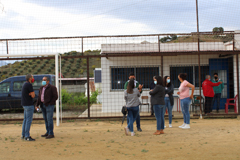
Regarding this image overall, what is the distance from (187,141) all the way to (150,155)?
1528 mm

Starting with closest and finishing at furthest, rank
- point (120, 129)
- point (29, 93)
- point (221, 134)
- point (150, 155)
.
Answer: point (150, 155) → point (29, 93) → point (221, 134) → point (120, 129)

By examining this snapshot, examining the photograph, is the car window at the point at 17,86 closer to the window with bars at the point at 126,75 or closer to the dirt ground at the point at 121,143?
the dirt ground at the point at 121,143

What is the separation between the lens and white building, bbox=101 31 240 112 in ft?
38.9

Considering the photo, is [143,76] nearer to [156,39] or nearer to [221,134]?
[156,39]

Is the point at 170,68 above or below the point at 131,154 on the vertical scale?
above

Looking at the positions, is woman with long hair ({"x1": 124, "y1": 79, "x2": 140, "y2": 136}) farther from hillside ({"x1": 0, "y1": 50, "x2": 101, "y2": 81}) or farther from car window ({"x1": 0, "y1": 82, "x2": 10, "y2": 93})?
hillside ({"x1": 0, "y1": 50, "x2": 101, "y2": 81})

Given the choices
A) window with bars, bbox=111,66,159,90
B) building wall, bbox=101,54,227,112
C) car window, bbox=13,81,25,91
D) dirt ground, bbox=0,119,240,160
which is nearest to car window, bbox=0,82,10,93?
car window, bbox=13,81,25,91

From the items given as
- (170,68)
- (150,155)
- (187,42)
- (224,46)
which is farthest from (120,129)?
(224,46)

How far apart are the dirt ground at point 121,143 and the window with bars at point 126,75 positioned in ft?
11.7

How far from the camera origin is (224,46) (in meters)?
12.1

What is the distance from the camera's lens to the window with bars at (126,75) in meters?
12.0

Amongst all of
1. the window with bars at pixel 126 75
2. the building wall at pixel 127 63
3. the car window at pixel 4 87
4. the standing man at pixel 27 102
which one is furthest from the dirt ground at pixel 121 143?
the car window at pixel 4 87

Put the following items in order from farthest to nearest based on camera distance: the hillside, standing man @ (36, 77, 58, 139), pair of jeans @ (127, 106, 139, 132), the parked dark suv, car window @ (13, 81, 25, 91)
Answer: the hillside → car window @ (13, 81, 25, 91) → the parked dark suv → pair of jeans @ (127, 106, 139, 132) → standing man @ (36, 77, 58, 139)

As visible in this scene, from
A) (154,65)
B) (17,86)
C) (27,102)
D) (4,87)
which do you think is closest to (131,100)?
(27,102)
